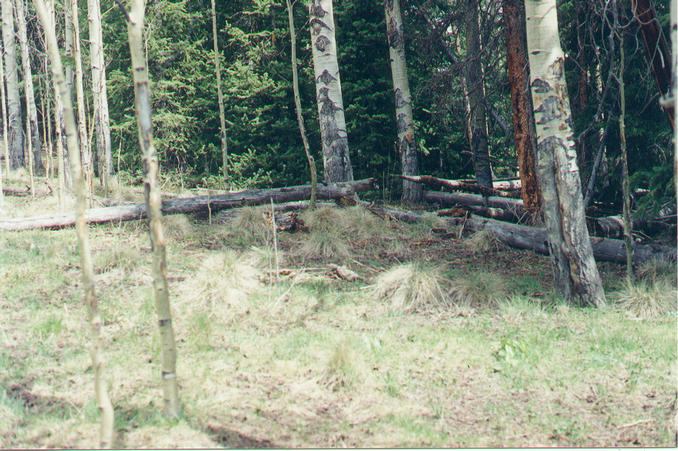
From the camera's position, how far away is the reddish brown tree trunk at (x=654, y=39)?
20.8 feet

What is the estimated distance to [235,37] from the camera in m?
14.3

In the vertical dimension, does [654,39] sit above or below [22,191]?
above

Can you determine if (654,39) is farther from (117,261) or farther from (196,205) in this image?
(196,205)

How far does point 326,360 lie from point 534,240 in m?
4.64

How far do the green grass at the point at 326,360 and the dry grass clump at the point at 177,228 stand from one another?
39.9 inches

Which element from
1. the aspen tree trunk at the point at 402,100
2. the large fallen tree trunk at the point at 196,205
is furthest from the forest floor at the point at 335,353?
the aspen tree trunk at the point at 402,100

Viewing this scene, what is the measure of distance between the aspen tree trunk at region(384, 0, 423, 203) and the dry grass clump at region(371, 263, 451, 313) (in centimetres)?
586

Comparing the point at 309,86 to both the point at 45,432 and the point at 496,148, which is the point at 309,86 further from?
the point at 45,432

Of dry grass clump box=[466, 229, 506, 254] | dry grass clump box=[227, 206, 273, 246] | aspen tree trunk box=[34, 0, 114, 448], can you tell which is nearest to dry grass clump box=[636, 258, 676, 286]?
dry grass clump box=[466, 229, 506, 254]

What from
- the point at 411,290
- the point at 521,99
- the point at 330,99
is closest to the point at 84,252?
the point at 411,290

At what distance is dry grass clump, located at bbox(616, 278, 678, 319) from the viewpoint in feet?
19.2

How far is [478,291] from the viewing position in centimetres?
628

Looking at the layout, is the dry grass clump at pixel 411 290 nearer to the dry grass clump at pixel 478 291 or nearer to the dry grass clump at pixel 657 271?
the dry grass clump at pixel 478 291

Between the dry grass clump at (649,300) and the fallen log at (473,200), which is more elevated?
the fallen log at (473,200)
